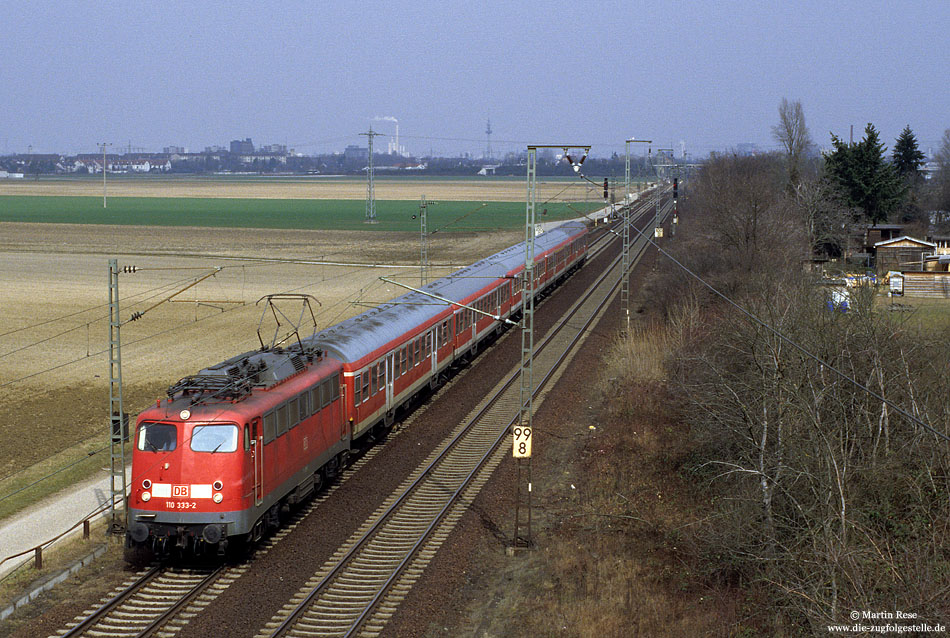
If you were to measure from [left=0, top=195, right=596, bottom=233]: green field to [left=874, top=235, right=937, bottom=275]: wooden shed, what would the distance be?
1740 inches

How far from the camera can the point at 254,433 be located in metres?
18.3

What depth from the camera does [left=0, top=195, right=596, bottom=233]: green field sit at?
5054 inches

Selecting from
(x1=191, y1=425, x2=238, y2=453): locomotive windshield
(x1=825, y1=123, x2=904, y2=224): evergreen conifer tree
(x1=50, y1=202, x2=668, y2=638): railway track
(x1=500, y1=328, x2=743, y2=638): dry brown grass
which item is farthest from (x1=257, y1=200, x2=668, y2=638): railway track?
(x1=825, y1=123, x2=904, y2=224): evergreen conifer tree

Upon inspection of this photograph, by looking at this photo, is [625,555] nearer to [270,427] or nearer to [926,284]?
[270,427]

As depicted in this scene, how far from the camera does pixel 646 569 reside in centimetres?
1886

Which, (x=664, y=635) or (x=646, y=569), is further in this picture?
(x=646, y=569)

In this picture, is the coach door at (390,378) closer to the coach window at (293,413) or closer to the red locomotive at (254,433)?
the red locomotive at (254,433)

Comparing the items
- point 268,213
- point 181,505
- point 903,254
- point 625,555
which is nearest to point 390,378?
point 625,555

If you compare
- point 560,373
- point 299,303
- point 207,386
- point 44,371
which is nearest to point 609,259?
point 299,303

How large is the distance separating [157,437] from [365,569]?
4.79 m

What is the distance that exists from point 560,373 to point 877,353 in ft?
63.6

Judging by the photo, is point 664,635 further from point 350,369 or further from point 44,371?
point 44,371

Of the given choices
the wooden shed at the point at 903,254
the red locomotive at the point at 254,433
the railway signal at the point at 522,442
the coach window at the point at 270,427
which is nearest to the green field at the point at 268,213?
the wooden shed at the point at 903,254

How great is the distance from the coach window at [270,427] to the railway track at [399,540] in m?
2.77
